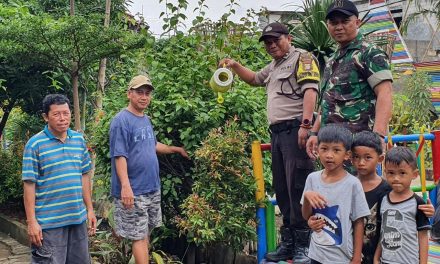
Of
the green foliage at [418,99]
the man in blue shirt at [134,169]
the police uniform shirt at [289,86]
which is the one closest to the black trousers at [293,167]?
the police uniform shirt at [289,86]

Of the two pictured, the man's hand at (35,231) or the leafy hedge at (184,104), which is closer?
the man's hand at (35,231)

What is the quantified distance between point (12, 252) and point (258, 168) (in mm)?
3781

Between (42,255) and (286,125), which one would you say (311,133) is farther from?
(42,255)

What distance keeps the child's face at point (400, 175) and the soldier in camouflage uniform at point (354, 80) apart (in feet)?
1.22

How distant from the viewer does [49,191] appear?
10.7 ft

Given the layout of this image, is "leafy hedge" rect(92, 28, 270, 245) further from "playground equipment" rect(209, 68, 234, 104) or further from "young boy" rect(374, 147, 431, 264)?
"young boy" rect(374, 147, 431, 264)

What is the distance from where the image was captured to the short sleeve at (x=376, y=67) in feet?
9.37

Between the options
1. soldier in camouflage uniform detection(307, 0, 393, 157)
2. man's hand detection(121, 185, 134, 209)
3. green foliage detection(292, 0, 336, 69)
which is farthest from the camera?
green foliage detection(292, 0, 336, 69)

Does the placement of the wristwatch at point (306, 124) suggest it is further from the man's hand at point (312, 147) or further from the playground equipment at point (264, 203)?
the playground equipment at point (264, 203)

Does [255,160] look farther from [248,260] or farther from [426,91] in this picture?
[426,91]

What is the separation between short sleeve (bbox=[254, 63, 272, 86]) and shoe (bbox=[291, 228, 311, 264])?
49.2 inches

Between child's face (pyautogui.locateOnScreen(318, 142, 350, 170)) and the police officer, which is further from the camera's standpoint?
the police officer

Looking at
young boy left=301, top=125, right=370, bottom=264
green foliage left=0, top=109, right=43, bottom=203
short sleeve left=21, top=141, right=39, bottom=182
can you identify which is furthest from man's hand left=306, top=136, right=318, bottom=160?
green foliage left=0, top=109, right=43, bottom=203

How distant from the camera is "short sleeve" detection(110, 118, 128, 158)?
3.60 metres
